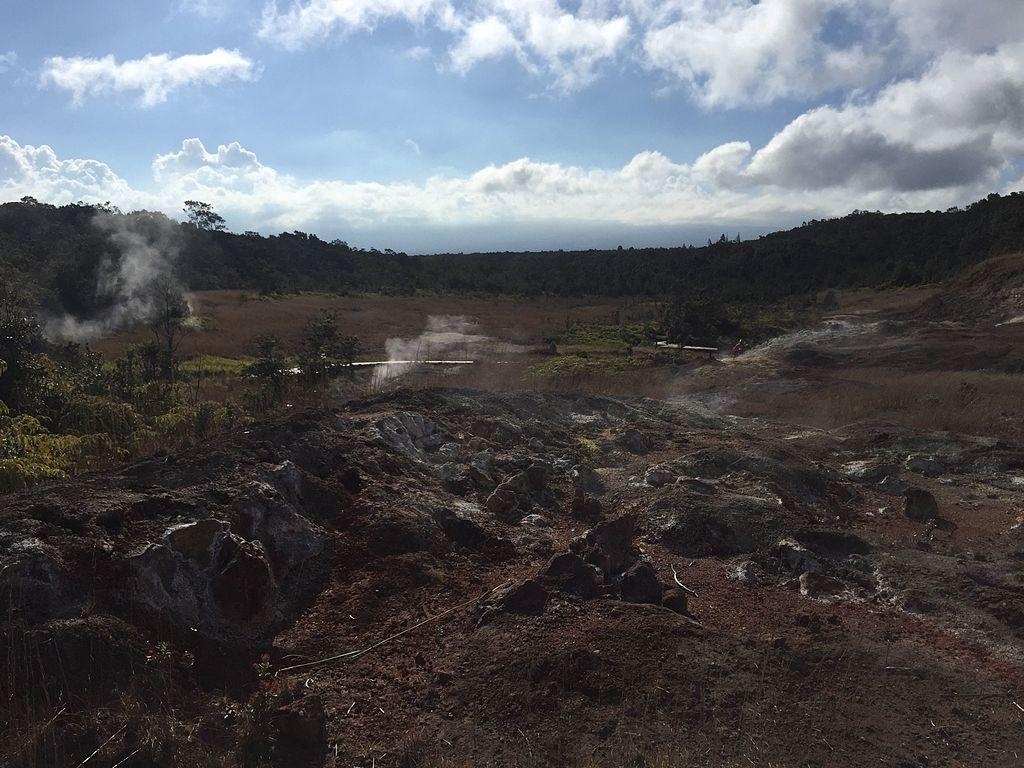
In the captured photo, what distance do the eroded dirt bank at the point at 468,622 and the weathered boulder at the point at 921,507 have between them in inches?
13.7

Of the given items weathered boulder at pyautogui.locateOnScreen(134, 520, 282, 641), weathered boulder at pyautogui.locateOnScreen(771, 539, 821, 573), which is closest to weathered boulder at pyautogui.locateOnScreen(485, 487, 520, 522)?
weathered boulder at pyautogui.locateOnScreen(771, 539, 821, 573)

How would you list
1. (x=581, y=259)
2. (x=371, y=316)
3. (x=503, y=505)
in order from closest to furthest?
1. (x=503, y=505)
2. (x=371, y=316)
3. (x=581, y=259)

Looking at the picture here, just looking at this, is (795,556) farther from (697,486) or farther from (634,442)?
(634,442)

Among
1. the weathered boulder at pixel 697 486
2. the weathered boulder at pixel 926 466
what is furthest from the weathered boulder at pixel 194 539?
the weathered boulder at pixel 926 466

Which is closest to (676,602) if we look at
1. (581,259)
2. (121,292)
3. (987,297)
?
(121,292)

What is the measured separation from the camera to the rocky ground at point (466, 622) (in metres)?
3.93

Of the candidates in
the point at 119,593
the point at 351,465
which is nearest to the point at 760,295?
the point at 351,465

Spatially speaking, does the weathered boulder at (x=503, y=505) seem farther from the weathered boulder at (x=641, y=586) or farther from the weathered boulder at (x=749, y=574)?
the weathered boulder at (x=749, y=574)

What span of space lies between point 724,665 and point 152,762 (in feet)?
11.5

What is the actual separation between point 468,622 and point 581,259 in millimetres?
69139

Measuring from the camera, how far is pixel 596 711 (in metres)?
4.28

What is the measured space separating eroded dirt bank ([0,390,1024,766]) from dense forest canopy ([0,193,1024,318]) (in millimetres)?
34631

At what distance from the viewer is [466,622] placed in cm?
518

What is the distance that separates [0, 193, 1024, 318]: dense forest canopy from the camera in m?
46.0
